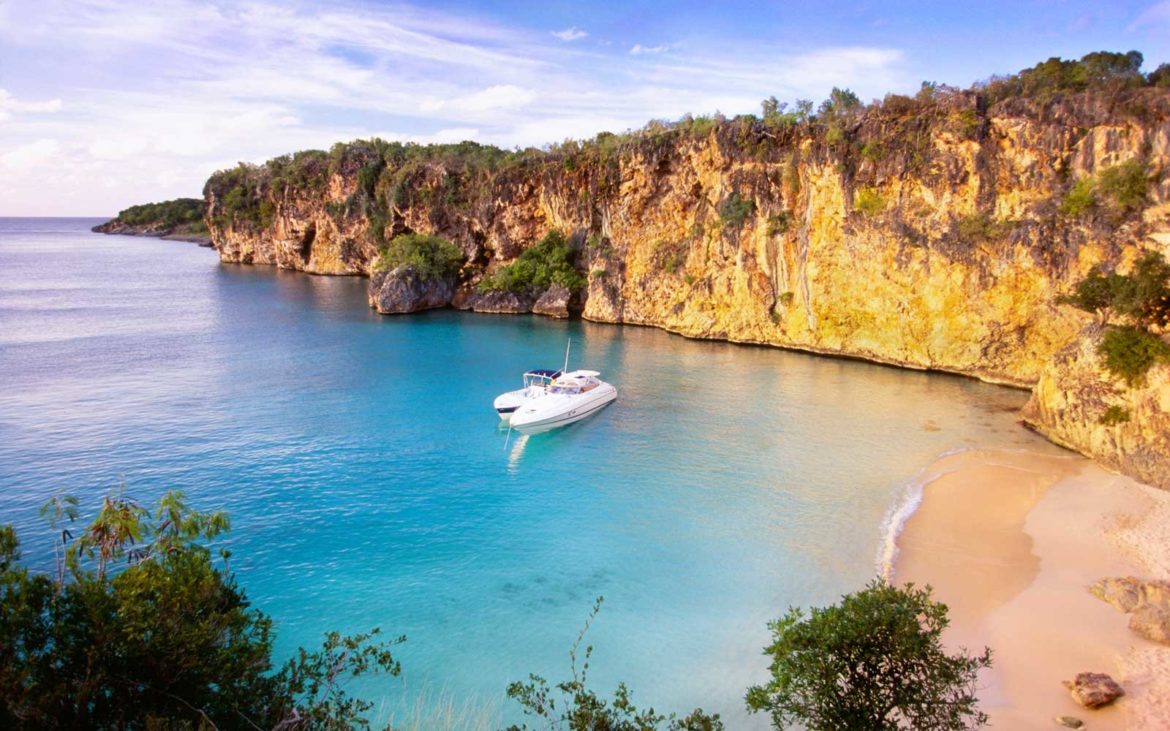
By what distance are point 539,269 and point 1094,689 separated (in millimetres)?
46135

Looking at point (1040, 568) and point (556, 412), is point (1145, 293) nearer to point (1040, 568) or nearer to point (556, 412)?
point (1040, 568)

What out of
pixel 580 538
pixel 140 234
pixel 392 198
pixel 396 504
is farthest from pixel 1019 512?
pixel 140 234

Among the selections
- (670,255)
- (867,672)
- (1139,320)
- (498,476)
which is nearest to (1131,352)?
(1139,320)

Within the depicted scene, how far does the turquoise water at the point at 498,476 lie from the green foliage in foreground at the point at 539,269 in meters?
11.2

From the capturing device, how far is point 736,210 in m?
42.2

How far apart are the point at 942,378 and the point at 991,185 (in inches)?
387

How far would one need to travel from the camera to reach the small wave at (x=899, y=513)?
17.2m

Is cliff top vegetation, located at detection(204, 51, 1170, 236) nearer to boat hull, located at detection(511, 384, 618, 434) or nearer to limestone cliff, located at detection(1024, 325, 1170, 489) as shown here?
limestone cliff, located at detection(1024, 325, 1170, 489)

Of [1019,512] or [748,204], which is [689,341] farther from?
[1019,512]

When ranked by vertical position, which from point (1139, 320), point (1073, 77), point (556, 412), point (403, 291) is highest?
point (1073, 77)

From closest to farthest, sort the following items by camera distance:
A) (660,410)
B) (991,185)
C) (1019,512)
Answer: (1019,512)
(660,410)
(991,185)

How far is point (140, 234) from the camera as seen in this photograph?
168m

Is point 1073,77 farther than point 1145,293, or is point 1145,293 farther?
point 1073,77

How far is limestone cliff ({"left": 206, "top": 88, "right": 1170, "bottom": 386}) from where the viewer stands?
30719 millimetres
